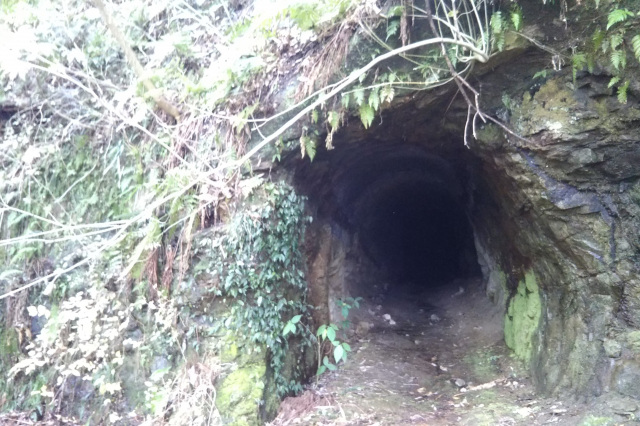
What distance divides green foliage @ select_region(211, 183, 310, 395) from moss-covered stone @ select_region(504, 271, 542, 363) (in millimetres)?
3001

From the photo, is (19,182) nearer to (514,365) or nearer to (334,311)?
A: (334,311)

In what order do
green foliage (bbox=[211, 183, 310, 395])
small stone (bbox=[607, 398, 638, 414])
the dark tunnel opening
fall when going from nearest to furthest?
small stone (bbox=[607, 398, 638, 414]) < green foliage (bbox=[211, 183, 310, 395]) < the dark tunnel opening

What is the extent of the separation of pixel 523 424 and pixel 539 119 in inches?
120

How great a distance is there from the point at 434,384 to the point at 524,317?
4.92ft

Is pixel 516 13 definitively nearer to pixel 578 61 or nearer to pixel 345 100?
pixel 578 61

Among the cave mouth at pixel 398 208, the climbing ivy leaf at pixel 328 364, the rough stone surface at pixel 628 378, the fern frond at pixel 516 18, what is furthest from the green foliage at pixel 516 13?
the climbing ivy leaf at pixel 328 364

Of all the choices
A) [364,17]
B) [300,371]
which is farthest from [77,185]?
[364,17]

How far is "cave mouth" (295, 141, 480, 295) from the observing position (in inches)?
290

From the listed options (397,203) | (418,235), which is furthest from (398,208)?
(418,235)

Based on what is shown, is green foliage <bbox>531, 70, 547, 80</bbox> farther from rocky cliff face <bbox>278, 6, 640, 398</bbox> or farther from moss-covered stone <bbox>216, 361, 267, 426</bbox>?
moss-covered stone <bbox>216, 361, 267, 426</bbox>

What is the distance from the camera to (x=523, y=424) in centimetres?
467

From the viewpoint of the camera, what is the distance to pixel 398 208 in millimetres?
12922

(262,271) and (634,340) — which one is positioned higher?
(262,271)

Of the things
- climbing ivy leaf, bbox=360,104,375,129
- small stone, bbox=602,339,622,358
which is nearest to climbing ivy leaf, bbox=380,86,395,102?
climbing ivy leaf, bbox=360,104,375,129
